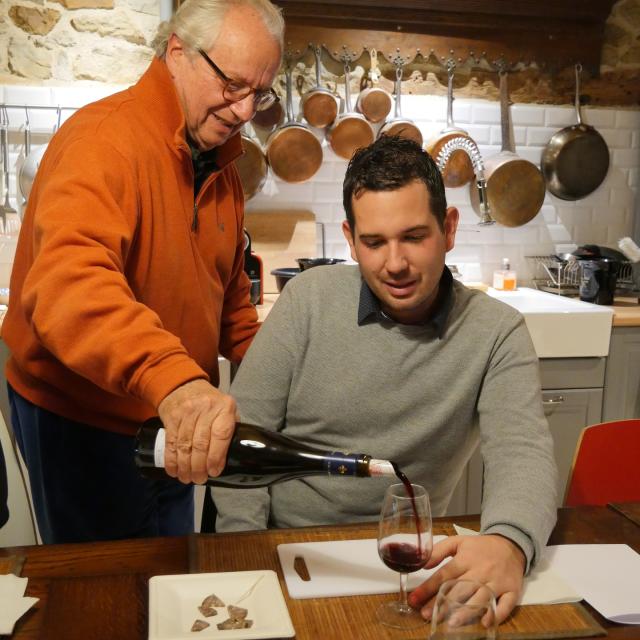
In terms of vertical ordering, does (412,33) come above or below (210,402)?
above

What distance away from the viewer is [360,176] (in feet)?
5.47

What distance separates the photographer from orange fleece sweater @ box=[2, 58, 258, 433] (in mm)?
1239

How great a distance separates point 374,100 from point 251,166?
629 mm

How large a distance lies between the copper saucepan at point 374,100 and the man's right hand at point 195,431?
8.61 ft

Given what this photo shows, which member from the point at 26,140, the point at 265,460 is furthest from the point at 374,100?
the point at 265,460

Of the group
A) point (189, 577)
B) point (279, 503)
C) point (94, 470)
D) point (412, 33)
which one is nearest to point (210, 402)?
point (189, 577)

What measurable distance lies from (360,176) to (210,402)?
704 millimetres

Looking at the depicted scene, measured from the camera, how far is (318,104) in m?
3.49

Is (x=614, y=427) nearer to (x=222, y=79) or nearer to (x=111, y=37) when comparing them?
(x=222, y=79)

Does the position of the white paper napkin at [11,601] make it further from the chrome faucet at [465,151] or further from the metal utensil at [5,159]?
the chrome faucet at [465,151]

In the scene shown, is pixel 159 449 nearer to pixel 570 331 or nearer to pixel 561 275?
pixel 570 331

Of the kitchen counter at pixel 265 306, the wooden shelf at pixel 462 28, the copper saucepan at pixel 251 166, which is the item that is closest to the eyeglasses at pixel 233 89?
the kitchen counter at pixel 265 306

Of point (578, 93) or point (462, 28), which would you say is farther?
point (578, 93)

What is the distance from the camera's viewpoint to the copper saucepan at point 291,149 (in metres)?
3.45
